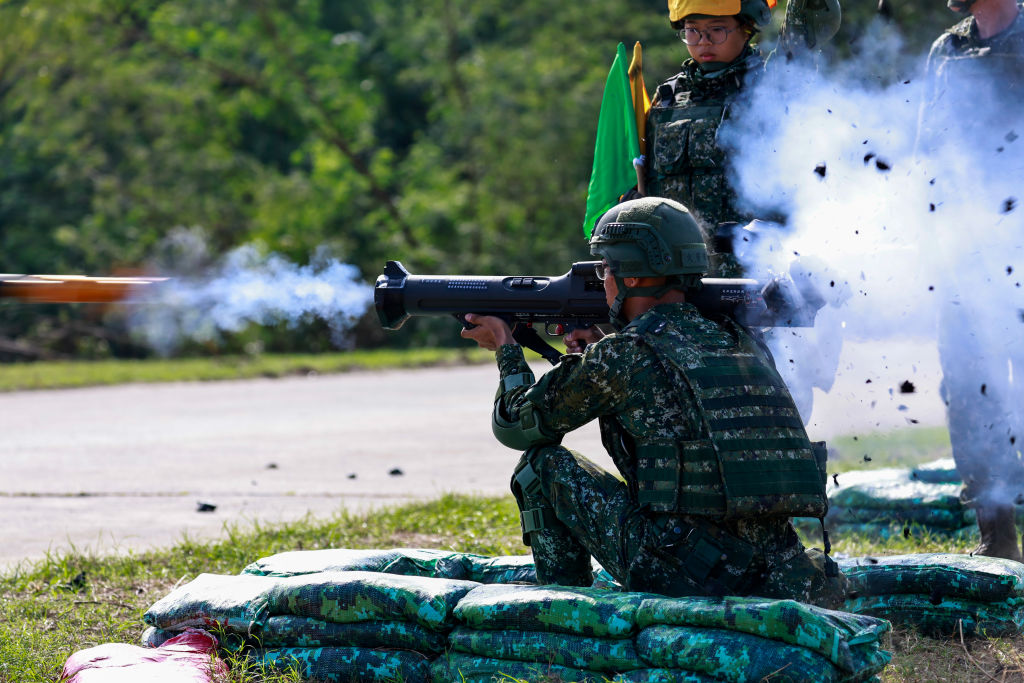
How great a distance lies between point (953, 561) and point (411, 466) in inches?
179

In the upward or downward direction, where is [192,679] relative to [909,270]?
downward

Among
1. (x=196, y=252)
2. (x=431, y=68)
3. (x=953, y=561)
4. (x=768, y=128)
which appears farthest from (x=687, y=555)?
(x=431, y=68)

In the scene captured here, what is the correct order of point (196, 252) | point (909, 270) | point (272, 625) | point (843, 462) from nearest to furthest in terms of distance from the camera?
1. point (272, 625)
2. point (909, 270)
3. point (843, 462)
4. point (196, 252)

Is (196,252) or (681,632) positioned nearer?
(681,632)

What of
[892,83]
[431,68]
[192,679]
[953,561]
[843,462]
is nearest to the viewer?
[192,679]

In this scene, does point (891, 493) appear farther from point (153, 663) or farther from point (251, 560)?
point (153, 663)

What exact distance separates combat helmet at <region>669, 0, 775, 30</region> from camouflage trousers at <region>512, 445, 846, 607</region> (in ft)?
6.43

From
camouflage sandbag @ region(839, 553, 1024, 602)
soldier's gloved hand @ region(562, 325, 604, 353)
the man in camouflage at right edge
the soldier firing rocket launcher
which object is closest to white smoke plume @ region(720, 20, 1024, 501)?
the soldier firing rocket launcher

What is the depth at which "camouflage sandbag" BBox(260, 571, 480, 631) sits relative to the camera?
370 cm

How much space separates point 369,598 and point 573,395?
885 millimetres

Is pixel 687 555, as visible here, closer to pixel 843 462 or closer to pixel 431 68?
pixel 843 462

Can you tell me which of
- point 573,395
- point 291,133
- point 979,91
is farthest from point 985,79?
point 291,133

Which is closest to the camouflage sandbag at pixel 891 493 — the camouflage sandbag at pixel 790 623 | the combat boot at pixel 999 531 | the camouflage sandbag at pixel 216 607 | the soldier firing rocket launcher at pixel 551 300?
the combat boot at pixel 999 531

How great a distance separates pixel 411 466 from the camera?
8180 mm
